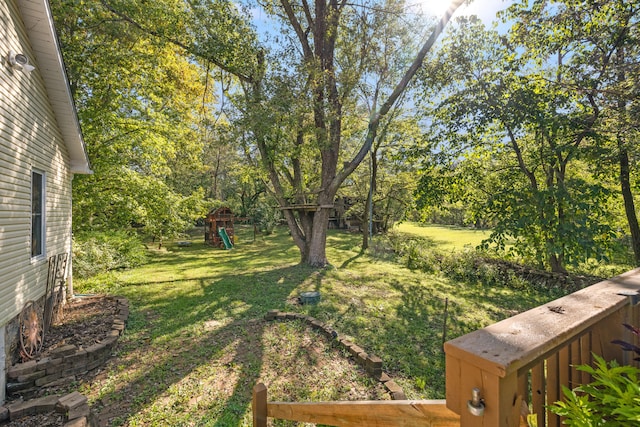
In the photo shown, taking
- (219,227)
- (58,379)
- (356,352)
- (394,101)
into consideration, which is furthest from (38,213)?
(219,227)

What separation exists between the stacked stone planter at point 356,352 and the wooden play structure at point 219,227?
37.6 feet

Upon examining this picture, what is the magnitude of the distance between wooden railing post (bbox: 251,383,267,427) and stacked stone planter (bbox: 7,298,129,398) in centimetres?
333

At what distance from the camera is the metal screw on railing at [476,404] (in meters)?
0.75

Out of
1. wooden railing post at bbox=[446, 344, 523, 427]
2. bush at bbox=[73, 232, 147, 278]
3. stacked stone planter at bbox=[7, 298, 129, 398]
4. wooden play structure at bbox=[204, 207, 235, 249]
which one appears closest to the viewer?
wooden railing post at bbox=[446, 344, 523, 427]

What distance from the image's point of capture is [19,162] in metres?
4.24

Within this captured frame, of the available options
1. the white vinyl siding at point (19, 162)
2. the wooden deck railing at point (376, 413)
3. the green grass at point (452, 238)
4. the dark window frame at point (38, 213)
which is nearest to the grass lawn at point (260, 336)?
the white vinyl siding at point (19, 162)

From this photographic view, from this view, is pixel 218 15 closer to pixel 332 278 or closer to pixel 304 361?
pixel 332 278

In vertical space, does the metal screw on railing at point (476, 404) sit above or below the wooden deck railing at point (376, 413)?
above

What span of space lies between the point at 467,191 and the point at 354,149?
24.7ft

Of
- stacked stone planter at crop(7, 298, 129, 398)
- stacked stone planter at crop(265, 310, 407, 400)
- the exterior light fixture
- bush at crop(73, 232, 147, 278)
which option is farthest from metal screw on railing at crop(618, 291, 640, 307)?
bush at crop(73, 232, 147, 278)

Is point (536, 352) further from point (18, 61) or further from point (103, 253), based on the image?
point (103, 253)

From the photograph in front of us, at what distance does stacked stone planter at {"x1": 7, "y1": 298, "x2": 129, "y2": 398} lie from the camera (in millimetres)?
3713

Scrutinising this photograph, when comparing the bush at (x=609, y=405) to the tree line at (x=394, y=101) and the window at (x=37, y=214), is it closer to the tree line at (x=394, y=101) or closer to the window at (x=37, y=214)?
the tree line at (x=394, y=101)

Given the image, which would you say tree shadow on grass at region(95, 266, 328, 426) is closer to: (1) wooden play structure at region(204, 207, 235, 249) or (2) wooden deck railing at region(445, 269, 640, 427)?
(2) wooden deck railing at region(445, 269, 640, 427)
